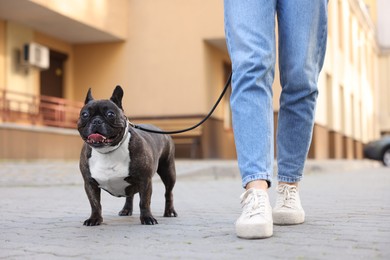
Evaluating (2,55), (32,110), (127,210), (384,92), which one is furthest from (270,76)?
(384,92)

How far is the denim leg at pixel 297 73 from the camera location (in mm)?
3285

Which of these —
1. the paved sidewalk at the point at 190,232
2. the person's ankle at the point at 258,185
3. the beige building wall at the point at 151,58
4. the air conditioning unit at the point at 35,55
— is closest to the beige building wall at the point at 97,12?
the beige building wall at the point at 151,58

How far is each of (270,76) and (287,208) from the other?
28.4 inches

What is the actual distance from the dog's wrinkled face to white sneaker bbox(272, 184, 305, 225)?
0.92 meters

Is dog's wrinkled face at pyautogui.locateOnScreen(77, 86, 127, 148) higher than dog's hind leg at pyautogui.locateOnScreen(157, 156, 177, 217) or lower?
higher

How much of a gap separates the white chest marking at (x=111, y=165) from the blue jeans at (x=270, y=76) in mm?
691

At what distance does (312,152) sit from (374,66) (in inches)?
773

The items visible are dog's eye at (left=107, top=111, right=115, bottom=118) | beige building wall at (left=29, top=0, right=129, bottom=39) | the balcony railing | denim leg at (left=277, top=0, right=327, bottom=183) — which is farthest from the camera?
beige building wall at (left=29, top=0, right=129, bottom=39)

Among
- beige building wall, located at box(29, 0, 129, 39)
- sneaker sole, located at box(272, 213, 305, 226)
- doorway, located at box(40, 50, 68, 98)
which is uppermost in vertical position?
beige building wall, located at box(29, 0, 129, 39)

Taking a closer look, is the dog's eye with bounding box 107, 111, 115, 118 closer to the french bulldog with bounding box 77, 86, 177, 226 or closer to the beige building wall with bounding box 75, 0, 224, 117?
the french bulldog with bounding box 77, 86, 177, 226

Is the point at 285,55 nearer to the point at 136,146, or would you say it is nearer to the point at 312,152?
the point at 136,146

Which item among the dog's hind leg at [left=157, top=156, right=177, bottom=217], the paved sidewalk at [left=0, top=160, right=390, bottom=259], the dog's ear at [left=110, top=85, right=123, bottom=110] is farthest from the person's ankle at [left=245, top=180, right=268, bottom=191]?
the dog's hind leg at [left=157, top=156, right=177, bottom=217]

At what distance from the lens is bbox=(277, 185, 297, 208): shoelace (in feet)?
11.2

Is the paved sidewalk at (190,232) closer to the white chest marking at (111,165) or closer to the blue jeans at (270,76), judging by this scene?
the white chest marking at (111,165)
